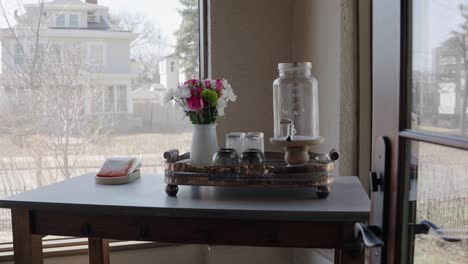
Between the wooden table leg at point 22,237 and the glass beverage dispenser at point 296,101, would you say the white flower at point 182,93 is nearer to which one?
the glass beverage dispenser at point 296,101

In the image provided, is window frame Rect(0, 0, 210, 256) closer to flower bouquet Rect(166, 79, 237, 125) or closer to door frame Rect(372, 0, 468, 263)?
flower bouquet Rect(166, 79, 237, 125)

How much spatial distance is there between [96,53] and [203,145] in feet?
3.55

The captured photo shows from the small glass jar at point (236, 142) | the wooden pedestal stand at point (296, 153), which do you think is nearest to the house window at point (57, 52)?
the small glass jar at point (236, 142)

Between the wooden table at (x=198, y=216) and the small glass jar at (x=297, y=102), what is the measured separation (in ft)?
0.85

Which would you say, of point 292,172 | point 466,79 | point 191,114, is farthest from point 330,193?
point 466,79

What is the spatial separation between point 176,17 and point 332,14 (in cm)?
87

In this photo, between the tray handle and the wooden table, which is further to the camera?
the tray handle

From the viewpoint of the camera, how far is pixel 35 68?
234cm

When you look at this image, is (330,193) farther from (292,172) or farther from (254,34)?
(254,34)

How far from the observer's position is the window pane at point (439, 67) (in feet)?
2.08

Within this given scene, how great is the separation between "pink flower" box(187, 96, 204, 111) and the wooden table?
297 millimetres

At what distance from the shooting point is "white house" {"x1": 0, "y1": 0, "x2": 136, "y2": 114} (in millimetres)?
2314

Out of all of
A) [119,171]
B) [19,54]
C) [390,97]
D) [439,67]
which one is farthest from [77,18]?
[439,67]

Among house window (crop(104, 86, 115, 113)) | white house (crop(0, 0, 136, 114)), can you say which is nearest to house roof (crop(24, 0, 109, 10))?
white house (crop(0, 0, 136, 114))
